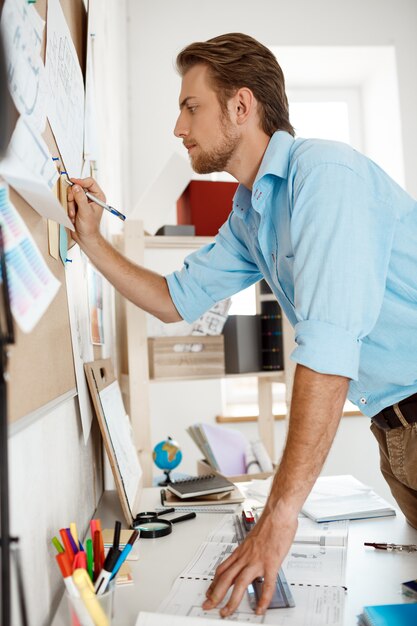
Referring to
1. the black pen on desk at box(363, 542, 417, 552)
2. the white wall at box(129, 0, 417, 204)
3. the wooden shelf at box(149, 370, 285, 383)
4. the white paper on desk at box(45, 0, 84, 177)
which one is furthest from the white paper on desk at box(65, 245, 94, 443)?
the white wall at box(129, 0, 417, 204)

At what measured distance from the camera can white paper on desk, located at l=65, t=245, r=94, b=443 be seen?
987 millimetres

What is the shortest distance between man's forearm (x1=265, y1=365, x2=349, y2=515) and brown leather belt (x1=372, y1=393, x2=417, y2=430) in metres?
0.26

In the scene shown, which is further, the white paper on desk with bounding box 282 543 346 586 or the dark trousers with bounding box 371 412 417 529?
the dark trousers with bounding box 371 412 417 529

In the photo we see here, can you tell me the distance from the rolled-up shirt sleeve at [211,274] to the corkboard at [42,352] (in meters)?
0.48

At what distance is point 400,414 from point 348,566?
286 mm

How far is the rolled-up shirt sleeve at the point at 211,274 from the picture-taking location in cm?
139

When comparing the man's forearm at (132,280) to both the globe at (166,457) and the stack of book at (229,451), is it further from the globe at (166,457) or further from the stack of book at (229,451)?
the stack of book at (229,451)

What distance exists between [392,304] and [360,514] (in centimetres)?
42

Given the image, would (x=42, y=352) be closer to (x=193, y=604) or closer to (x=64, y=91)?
(x=193, y=604)

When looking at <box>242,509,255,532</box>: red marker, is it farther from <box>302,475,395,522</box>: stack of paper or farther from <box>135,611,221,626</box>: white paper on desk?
<box>135,611,221,626</box>: white paper on desk

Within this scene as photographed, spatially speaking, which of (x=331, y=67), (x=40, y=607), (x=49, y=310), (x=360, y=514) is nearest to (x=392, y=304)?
(x=360, y=514)

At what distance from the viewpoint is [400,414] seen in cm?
104

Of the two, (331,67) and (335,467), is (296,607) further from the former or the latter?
(331,67)

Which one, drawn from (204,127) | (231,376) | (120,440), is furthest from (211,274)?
(231,376)
